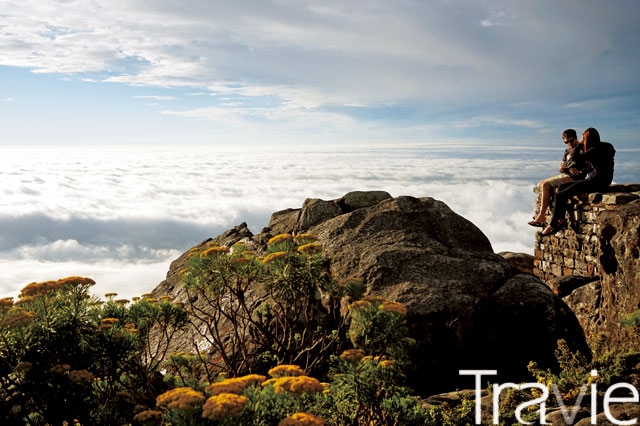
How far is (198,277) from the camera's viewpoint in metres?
6.15

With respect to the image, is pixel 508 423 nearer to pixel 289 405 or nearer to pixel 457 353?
pixel 457 353

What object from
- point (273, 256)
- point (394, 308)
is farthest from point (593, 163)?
point (273, 256)

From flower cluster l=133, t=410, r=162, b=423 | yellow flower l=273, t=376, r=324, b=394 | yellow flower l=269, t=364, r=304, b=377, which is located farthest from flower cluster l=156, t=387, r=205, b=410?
flower cluster l=133, t=410, r=162, b=423

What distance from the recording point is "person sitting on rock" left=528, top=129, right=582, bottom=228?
13344 mm

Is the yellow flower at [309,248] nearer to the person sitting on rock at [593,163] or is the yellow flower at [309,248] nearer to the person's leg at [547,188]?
the person sitting on rock at [593,163]

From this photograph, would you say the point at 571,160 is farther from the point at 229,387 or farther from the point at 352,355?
the point at 229,387

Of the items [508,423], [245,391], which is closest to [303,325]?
[508,423]

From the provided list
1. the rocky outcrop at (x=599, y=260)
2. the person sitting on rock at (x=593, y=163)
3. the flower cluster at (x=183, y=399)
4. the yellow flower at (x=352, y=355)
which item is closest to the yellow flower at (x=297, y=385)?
the flower cluster at (x=183, y=399)

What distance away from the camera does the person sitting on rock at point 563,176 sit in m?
13.3

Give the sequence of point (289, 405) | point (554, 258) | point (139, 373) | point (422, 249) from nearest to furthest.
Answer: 1. point (289, 405)
2. point (139, 373)
3. point (422, 249)
4. point (554, 258)

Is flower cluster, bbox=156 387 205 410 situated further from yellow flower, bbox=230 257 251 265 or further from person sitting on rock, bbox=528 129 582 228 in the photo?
person sitting on rock, bbox=528 129 582 228

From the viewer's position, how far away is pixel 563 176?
1424 cm

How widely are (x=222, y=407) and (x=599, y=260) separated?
752cm

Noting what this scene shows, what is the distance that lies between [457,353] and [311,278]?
290 cm
